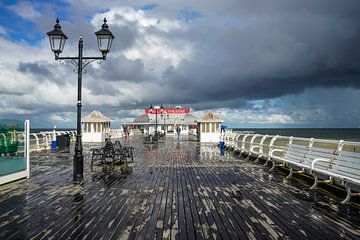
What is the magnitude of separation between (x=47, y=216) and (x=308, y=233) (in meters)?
3.94

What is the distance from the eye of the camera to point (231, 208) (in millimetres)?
4867

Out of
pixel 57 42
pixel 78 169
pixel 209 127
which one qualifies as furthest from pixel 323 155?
pixel 209 127

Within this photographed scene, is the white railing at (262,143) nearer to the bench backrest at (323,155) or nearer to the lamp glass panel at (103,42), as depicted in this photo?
Answer: the bench backrest at (323,155)

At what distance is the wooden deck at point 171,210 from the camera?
3.75 meters

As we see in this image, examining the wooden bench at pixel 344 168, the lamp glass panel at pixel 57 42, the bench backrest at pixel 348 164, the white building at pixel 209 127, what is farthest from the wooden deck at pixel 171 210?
the white building at pixel 209 127

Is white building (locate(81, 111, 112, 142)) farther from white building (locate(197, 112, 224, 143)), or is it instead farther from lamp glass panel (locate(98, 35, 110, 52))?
lamp glass panel (locate(98, 35, 110, 52))

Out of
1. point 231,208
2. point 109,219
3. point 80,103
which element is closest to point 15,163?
point 80,103

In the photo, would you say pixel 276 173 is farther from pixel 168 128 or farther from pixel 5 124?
pixel 168 128

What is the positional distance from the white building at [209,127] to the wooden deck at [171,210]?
62.0ft

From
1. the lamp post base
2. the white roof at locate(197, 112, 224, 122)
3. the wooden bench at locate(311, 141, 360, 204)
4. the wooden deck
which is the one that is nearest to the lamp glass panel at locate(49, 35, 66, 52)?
the lamp post base

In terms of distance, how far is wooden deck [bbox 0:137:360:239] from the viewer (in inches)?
148

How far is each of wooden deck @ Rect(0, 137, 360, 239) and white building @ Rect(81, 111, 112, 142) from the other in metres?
19.8

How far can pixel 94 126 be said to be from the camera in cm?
2736

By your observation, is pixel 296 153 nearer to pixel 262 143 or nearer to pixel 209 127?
pixel 262 143
